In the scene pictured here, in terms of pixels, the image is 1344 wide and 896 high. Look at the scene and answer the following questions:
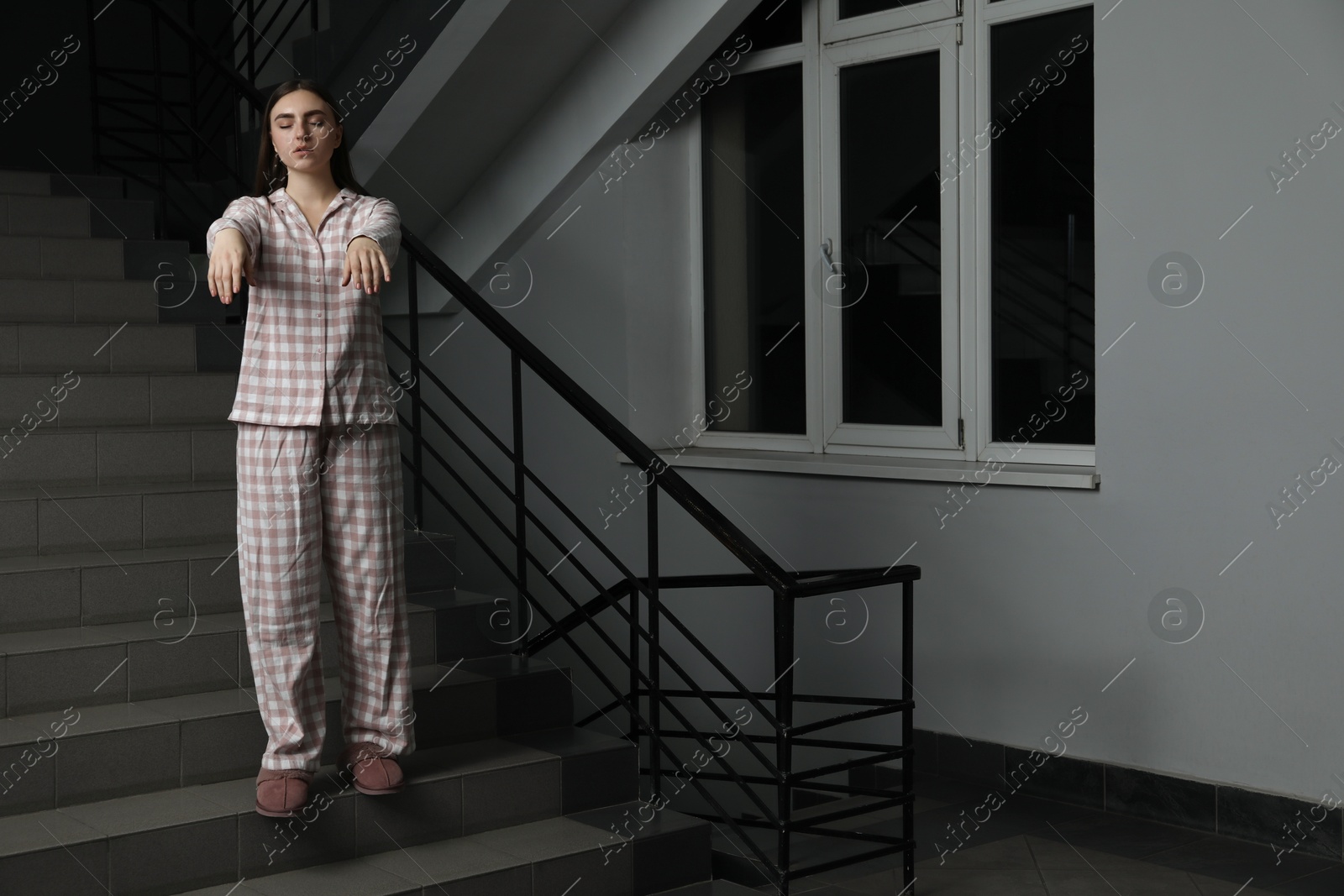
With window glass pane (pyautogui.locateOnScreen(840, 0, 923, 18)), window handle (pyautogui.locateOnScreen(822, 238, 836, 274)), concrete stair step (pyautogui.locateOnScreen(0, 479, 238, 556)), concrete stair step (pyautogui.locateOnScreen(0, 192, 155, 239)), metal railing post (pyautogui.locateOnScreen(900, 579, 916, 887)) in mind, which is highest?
window glass pane (pyautogui.locateOnScreen(840, 0, 923, 18))

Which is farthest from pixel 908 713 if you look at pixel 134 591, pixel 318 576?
pixel 134 591

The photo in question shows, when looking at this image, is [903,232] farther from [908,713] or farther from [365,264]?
[365,264]

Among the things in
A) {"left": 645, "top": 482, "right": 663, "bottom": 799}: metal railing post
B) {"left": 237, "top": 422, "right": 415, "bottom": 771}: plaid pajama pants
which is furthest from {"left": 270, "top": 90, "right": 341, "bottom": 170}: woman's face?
{"left": 645, "top": 482, "right": 663, "bottom": 799}: metal railing post

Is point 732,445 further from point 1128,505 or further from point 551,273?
point 1128,505

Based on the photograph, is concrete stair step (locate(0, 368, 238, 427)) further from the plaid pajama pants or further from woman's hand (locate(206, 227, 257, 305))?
woman's hand (locate(206, 227, 257, 305))

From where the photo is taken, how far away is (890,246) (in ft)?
15.2

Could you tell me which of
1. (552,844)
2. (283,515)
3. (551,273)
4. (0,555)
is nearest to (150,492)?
(0,555)

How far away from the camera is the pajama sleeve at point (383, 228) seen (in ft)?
8.07

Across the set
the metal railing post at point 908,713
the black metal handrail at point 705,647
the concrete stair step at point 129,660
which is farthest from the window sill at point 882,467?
the concrete stair step at point 129,660

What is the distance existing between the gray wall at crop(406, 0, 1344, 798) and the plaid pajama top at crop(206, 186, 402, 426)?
89.1 inches

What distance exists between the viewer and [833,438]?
4.83 meters

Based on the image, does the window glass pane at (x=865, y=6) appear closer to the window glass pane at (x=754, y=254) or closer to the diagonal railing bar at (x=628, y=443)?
the window glass pane at (x=754, y=254)

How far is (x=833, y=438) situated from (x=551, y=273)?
1341mm

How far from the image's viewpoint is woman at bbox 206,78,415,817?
2543mm
